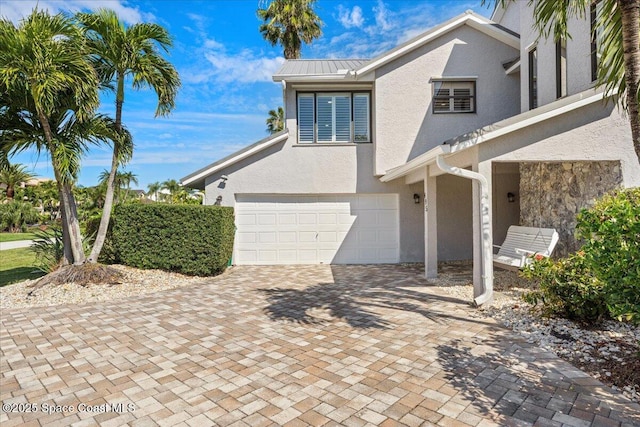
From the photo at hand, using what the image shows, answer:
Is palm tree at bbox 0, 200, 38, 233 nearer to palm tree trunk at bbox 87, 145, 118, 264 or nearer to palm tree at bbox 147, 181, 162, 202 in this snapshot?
palm tree at bbox 147, 181, 162, 202

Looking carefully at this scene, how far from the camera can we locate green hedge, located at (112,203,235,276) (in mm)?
11195

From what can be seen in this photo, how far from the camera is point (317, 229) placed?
13.9 metres

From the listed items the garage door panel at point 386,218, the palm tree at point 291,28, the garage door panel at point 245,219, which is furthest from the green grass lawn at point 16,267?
the palm tree at point 291,28

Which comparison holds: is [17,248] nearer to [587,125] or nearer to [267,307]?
[267,307]

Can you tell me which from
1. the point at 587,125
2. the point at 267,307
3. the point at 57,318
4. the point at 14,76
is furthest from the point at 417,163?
the point at 14,76

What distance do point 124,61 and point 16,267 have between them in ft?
31.5

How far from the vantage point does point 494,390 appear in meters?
4.15

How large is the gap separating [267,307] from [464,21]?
12014mm

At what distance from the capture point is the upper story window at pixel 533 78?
10.9 metres

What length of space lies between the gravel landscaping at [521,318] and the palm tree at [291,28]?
56.5 ft

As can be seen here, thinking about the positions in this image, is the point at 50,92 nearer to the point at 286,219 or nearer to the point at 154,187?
the point at 286,219

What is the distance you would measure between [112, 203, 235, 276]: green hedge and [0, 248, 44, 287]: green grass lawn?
3153mm

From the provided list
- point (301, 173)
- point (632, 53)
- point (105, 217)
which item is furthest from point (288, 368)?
point (301, 173)

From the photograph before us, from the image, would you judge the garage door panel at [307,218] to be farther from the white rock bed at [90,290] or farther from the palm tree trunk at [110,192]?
the palm tree trunk at [110,192]
